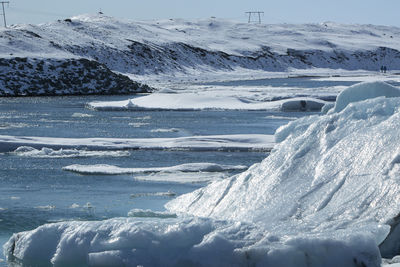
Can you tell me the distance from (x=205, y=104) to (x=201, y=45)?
224 feet

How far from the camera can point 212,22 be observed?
142 m

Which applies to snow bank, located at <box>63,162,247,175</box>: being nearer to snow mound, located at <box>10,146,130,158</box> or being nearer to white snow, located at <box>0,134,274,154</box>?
snow mound, located at <box>10,146,130,158</box>

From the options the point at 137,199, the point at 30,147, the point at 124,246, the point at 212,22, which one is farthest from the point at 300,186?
the point at 212,22

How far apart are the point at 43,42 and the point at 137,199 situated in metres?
56.3

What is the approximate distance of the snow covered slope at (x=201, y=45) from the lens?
240ft

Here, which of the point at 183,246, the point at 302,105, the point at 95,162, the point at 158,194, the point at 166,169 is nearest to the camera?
the point at 183,246

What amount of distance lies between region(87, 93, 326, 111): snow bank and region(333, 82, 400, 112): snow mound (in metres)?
20.4

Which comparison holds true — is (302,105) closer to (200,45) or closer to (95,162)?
(95,162)

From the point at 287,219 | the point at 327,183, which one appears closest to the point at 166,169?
the point at 327,183

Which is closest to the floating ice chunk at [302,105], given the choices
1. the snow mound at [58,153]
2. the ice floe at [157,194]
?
the snow mound at [58,153]

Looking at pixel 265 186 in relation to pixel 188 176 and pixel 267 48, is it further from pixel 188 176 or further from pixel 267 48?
pixel 267 48

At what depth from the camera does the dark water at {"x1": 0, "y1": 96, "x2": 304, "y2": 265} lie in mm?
11078

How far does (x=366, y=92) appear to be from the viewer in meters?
12.3

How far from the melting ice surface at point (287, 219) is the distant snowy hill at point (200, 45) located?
154 feet
